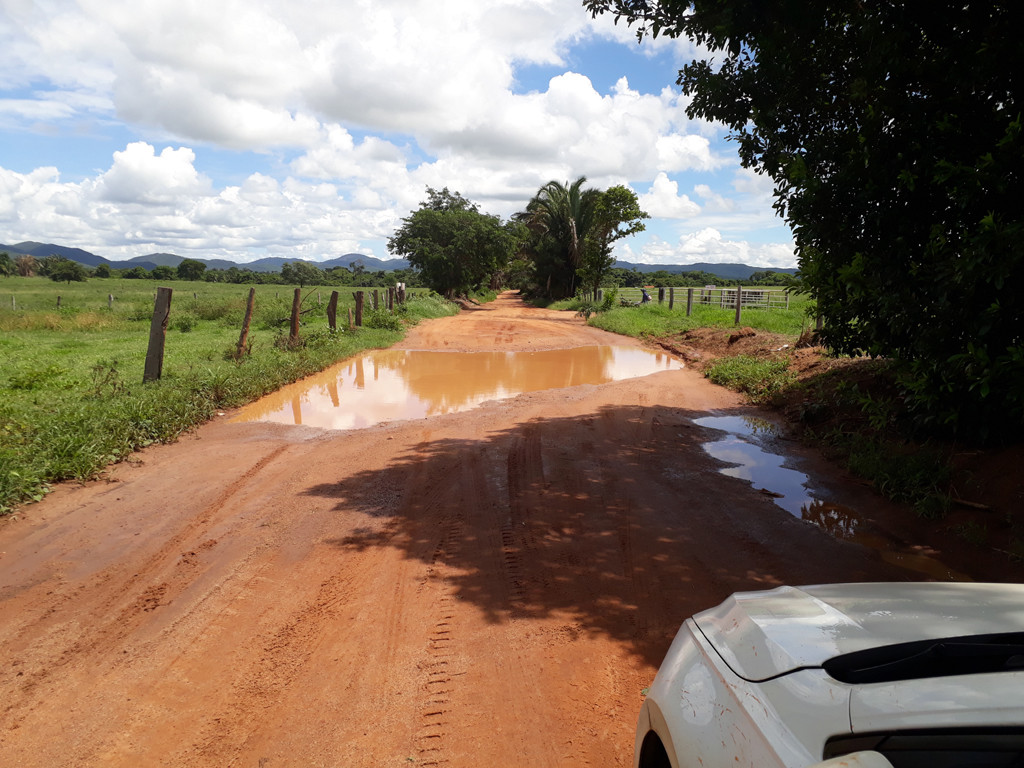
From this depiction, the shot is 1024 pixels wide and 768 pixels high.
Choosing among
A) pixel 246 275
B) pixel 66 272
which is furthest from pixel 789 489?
pixel 246 275

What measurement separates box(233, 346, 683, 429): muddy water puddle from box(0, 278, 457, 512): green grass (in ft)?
2.20

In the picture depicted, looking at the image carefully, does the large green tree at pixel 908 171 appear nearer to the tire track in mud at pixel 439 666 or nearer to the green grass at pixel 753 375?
the tire track in mud at pixel 439 666

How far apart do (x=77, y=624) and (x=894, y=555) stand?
5743 mm

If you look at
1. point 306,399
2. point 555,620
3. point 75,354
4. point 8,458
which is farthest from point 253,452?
point 75,354

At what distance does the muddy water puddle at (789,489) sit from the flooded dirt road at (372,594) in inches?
8.5

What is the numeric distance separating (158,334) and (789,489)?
373 inches

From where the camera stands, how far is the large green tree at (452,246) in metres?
35.9

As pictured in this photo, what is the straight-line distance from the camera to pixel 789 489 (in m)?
6.29

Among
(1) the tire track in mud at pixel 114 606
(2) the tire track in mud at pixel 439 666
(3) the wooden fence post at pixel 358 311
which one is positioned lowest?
(1) the tire track in mud at pixel 114 606

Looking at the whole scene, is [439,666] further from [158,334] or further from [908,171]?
[158,334]

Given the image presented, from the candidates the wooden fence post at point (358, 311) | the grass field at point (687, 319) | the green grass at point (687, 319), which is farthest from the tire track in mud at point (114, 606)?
the green grass at point (687, 319)

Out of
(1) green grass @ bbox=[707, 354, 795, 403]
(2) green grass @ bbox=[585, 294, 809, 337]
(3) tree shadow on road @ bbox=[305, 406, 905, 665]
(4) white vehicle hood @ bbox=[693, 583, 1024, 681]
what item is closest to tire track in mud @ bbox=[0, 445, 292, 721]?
(3) tree shadow on road @ bbox=[305, 406, 905, 665]

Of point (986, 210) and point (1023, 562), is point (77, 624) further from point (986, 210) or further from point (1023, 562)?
point (986, 210)

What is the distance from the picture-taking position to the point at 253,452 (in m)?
7.35
